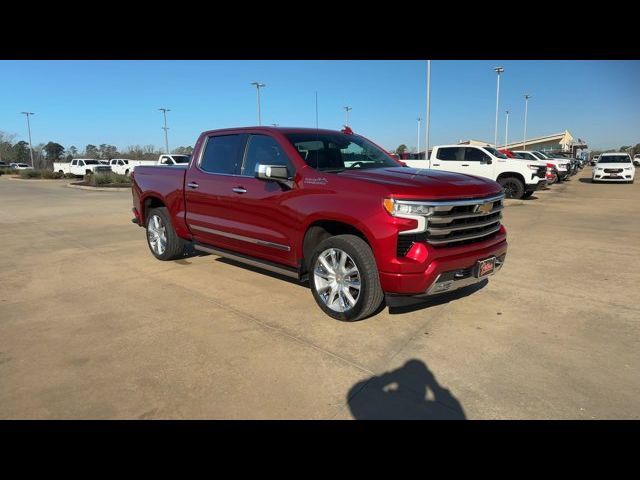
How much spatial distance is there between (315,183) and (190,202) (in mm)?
2313

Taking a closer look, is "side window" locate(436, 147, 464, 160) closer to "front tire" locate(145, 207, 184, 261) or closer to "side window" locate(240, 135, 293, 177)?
"front tire" locate(145, 207, 184, 261)

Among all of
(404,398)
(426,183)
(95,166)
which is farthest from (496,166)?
(95,166)

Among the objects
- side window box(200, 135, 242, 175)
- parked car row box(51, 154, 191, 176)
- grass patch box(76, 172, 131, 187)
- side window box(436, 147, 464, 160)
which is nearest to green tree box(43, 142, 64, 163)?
parked car row box(51, 154, 191, 176)

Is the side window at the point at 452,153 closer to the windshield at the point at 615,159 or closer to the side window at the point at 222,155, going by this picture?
the side window at the point at 222,155

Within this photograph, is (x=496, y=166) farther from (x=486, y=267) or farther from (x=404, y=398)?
(x=404, y=398)

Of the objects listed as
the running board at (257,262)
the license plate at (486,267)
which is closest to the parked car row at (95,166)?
the running board at (257,262)

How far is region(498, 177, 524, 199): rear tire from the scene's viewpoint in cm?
1627

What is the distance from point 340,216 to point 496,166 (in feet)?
46.6

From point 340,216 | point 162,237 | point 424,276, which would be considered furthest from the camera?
point 162,237

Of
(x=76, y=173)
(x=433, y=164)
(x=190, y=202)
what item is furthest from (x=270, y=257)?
(x=76, y=173)

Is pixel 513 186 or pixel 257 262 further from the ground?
pixel 513 186

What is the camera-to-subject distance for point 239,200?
5051 millimetres

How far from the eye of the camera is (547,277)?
575cm

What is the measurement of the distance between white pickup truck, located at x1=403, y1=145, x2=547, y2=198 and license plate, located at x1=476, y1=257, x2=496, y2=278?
41.4ft
